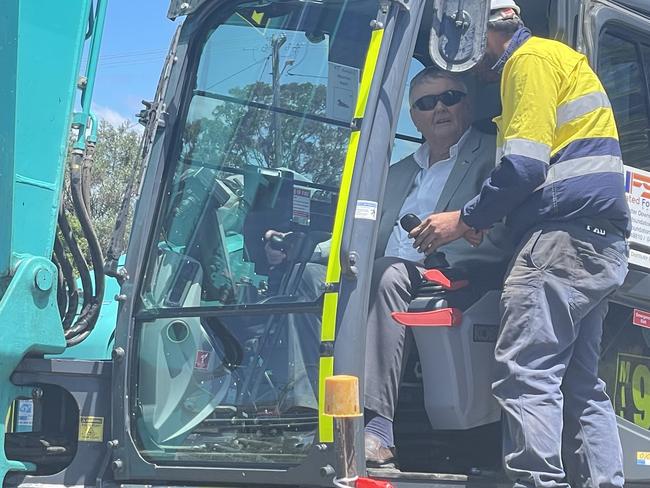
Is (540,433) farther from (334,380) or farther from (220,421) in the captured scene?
(220,421)

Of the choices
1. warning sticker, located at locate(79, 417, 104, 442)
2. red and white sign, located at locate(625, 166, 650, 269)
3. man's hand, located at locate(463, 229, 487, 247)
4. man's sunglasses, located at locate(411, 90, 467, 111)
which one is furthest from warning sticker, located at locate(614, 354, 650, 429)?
warning sticker, located at locate(79, 417, 104, 442)

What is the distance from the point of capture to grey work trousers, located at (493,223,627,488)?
8.89 feet

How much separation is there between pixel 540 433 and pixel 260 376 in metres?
0.91

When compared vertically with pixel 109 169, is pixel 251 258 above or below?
below

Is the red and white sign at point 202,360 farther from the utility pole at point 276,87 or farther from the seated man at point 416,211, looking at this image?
the utility pole at point 276,87

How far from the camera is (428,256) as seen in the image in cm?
324

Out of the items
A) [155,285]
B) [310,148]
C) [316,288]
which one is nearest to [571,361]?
[316,288]

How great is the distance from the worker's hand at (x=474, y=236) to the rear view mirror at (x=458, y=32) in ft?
1.85

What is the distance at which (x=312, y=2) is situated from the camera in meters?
3.19

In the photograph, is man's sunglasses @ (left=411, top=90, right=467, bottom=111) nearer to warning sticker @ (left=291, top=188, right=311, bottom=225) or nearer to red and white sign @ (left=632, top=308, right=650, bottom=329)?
warning sticker @ (left=291, top=188, right=311, bottom=225)

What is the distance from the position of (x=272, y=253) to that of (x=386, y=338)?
0.49 metres

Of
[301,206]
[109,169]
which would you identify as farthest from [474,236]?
[109,169]

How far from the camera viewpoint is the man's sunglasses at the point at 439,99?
346 centimetres

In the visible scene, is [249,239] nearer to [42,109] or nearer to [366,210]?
[366,210]
